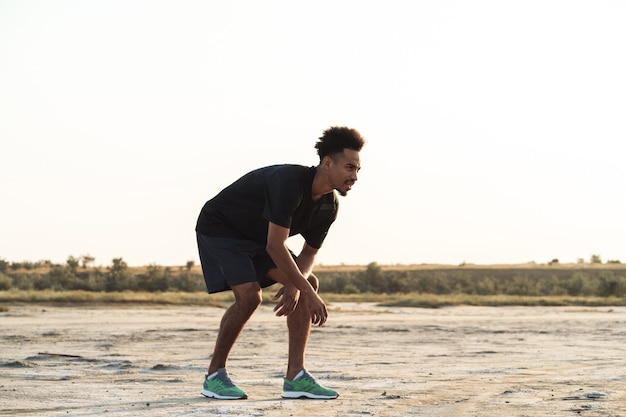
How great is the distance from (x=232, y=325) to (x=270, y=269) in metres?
0.49

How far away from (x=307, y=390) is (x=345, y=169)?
5.50 feet

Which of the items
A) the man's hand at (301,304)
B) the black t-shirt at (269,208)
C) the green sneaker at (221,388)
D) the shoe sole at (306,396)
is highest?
the black t-shirt at (269,208)

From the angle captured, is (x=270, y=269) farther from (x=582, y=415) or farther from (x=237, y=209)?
(x=582, y=415)

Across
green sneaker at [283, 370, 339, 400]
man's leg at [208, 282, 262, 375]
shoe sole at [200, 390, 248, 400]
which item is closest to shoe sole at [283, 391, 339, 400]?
green sneaker at [283, 370, 339, 400]

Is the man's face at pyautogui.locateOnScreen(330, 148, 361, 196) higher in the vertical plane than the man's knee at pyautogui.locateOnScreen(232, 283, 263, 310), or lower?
higher

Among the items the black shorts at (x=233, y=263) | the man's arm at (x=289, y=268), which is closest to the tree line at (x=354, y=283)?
the black shorts at (x=233, y=263)

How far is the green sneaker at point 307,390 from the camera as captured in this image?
7586 mm

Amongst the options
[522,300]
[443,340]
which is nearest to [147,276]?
[522,300]

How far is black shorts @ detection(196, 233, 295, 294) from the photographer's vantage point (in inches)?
293

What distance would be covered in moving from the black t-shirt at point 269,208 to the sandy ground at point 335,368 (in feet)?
4.02

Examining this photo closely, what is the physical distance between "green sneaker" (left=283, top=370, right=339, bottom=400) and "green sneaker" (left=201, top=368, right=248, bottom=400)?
36 cm

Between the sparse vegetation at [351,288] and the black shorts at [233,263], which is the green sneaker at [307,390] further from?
the sparse vegetation at [351,288]

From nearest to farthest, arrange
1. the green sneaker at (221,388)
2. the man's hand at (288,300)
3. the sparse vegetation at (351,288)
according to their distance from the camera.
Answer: the man's hand at (288,300), the green sneaker at (221,388), the sparse vegetation at (351,288)

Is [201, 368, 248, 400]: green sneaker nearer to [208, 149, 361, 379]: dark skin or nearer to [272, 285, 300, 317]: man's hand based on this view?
[208, 149, 361, 379]: dark skin
